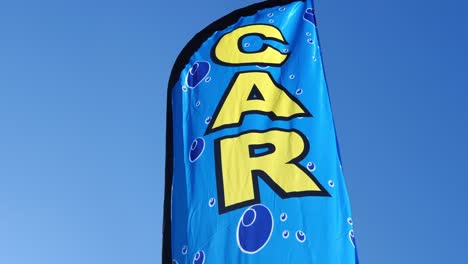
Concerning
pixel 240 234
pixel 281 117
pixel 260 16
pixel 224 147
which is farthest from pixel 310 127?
pixel 260 16

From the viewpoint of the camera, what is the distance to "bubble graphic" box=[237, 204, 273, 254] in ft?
14.6

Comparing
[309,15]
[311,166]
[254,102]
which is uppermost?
[309,15]

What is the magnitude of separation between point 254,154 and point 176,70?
1.24 metres

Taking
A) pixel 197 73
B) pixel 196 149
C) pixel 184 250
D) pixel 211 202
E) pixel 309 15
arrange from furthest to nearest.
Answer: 1. pixel 309 15
2. pixel 197 73
3. pixel 196 149
4. pixel 211 202
5. pixel 184 250

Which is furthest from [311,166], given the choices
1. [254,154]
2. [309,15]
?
[309,15]

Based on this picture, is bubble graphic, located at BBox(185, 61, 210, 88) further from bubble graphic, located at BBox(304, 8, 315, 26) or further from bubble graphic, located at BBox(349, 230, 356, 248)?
bubble graphic, located at BBox(349, 230, 356, 248)

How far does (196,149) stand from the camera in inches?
200

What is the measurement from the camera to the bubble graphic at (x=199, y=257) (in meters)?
4.49

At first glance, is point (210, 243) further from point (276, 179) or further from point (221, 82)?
point (221, 82)

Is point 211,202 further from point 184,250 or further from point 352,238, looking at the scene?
point 352,238

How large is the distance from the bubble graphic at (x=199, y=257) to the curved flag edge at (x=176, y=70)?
0.21 meters

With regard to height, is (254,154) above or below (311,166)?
above

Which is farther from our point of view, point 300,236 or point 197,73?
point 197,73

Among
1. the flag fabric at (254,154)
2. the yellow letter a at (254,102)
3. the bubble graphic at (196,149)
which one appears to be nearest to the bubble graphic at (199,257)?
the flag fabric at (254,154)
